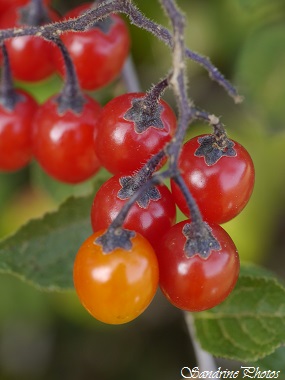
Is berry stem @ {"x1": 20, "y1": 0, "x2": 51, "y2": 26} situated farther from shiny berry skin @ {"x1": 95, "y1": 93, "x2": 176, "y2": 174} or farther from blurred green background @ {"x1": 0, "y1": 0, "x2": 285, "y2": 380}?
shiny berry skin @ {"x1": 95, "y1": 93, "x2": 176, "y2": 174}

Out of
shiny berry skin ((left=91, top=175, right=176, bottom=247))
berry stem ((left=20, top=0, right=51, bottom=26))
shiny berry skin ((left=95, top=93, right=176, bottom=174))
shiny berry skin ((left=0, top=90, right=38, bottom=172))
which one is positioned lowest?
shiny berry skin ((left=0, top=90, right=38, bottom=172))

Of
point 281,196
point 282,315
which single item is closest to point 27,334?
point 281,196

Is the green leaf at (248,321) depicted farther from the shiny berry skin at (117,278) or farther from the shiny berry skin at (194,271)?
the shiny berry skin at (117,278)

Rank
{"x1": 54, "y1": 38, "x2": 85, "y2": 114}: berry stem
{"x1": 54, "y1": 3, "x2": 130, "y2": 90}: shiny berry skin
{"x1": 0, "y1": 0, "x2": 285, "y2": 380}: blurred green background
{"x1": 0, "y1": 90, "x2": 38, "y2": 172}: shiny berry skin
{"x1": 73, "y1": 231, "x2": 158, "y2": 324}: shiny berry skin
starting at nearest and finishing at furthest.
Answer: {"x1": 73, "y1": 231, "x2": 158, "y2": 324}: shiny berry skin → {"x1": 54, "y1": 38, "x2": 85, "y2": 114}: berry stem → {"x1": 54, "y1": 3, "x2": 130, "y2": 90}: shiny berry skin → {"x1": 0, "y1": 90, "x2": 38, "y2": 172}: shiny berry skin → {"x1": 0, "y1": 0, "x2": 285, "y2": 380}: blurred green background

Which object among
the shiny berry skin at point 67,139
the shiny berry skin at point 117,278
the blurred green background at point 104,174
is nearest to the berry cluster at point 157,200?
the shiny berry skin at point 117,278

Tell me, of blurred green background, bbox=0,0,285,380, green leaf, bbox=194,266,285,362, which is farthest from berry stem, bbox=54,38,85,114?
green leaf, bbox=194,266,285,362

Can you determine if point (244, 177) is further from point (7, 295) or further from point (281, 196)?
point (7, 295)
